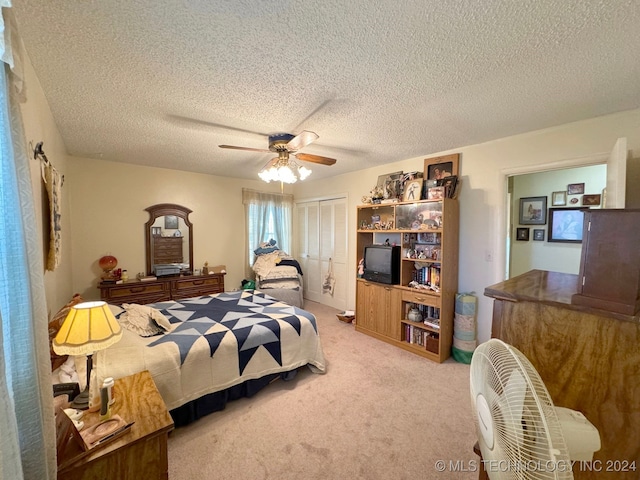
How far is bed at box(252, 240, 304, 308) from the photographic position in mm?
4453

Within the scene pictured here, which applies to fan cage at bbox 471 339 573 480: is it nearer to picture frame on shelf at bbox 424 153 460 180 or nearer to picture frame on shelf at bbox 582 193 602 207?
picture frame on shelf at bbox 424 153 460 180

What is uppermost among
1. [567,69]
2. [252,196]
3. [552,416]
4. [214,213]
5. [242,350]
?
[567,69]

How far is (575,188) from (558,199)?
0.70ft

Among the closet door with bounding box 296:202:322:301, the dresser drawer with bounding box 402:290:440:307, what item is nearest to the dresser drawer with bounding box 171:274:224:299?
the closet door with bounding box 296:202:322:301

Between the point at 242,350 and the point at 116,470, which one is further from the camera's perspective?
the point at 242,350

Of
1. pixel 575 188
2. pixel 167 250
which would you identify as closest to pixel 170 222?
pixel 167 250

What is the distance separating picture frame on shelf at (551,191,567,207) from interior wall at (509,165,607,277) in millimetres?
28

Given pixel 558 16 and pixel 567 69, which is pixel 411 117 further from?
pixel 558 16

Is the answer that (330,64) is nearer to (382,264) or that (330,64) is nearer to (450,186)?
(450,186)

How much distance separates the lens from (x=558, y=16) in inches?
45.3

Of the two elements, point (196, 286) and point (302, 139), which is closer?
point (302, 139)

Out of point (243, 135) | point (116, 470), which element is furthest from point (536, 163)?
point (116, 470)

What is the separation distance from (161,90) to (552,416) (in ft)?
8.17

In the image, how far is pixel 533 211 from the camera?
3803mm
